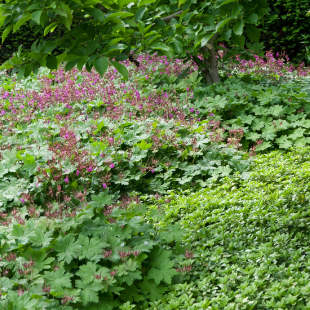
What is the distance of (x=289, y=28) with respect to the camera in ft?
28.9

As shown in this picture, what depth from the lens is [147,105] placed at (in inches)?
224

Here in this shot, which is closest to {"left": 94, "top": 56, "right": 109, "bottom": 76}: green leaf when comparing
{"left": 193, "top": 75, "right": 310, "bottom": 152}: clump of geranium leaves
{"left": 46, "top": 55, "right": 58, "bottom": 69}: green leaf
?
{"left": 46, "top": 55, "right": 58, "bottom": 69}: green leaf

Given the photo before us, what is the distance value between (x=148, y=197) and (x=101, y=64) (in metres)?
2.08

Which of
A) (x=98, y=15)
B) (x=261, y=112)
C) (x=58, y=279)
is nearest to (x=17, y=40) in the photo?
(x=261, y=112)

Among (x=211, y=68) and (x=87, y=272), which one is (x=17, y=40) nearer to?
(x=211, y=68)

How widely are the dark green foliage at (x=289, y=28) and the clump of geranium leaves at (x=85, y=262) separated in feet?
22.8

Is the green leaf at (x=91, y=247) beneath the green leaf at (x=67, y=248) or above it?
beneath

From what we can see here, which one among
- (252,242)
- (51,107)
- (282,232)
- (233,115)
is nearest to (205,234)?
(252,242)

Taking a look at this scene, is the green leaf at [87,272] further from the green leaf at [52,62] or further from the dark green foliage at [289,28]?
the dark green foliage at [289,28]

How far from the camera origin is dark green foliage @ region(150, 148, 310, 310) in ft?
8.05

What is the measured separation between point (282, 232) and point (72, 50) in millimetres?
2029

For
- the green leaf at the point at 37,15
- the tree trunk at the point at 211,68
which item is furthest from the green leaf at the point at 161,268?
the tree trunk at the point at 211,68

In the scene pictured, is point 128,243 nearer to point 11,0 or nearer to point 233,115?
point 11,0

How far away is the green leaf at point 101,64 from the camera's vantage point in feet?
7.75
